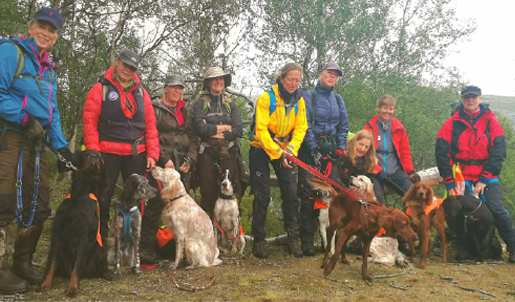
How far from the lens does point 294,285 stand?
4184 mm

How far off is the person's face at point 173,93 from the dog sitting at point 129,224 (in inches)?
62.6

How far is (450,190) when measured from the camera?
21.7 feet

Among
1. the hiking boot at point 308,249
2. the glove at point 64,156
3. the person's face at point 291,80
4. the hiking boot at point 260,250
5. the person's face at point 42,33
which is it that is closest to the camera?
the person's face at point 42,33

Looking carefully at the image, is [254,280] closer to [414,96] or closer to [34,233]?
[34,233]

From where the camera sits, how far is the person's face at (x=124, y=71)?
4746mm

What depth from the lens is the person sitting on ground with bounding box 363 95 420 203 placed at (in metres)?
6.54

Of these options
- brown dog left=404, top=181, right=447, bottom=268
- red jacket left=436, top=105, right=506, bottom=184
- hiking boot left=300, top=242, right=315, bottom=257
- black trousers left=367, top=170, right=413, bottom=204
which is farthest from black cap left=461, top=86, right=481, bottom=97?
hiking boot left=300, top=242, right=315, bottom=257

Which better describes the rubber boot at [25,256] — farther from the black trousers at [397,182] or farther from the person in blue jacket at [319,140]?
the black trousers at [397,182]

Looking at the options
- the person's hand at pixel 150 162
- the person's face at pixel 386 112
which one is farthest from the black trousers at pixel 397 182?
the person's hand at pixel 150 162

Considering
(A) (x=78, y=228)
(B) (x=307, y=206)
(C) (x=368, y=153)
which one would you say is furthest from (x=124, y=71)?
(C) (x=368, y=153)

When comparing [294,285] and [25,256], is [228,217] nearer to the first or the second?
[294,285]

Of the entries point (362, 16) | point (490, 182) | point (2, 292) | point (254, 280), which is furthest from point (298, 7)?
point (2, 292)

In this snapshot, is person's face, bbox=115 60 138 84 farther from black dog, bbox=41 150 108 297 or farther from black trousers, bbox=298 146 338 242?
black trousers, bbox=298 146 338 242

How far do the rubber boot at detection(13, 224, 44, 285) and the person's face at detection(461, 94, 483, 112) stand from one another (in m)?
6.98
